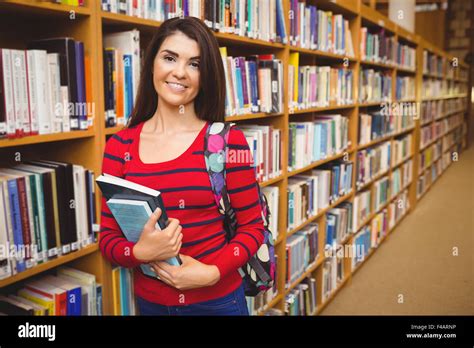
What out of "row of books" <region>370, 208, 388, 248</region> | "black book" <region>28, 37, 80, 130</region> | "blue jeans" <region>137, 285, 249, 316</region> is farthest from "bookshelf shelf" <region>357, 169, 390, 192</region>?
"black book" <region>28, 37, 80, 130</region>

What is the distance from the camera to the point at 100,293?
1.47m

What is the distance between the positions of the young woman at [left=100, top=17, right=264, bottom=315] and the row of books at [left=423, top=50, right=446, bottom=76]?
206 inches

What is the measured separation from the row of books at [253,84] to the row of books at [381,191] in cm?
217

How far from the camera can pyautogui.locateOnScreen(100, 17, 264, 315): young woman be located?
125 cm

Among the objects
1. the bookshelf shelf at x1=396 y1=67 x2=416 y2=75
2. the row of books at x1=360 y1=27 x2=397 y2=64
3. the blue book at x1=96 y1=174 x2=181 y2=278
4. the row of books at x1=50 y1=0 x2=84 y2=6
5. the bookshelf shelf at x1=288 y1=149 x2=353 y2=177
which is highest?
the row of books at x1=360 y1=27 x2=397 y2=64

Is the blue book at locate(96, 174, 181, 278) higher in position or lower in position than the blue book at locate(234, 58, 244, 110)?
lower

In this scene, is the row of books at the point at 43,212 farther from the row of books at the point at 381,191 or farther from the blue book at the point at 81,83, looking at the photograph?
the row of books at the point at 381,191

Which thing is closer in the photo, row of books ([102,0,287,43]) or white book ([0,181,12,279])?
white book ([0,181,12,279])

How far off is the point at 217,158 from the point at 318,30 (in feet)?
6.10

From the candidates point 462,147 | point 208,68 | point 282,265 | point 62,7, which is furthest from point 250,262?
point 462,147

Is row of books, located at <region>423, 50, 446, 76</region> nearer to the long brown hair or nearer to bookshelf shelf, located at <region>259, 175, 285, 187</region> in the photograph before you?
bookshelf shelf, located at <region>259, 175, 285, 187</region>

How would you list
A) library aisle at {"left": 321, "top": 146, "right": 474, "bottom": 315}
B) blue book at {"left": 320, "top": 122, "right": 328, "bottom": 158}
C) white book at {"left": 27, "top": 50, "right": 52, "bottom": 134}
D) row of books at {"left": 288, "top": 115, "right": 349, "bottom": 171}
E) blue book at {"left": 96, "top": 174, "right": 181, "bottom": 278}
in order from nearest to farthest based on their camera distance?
blue book at {"left": 96, "top": 174, "right": 181, "bottom": 278}, white book at {"left": 27, "top": 50, "right": 52, "bottom": 134}, row of books at {"left": 288, "top": 115, "right": 349, "bottom": 171}, blue book at {"left": 320, "top": 122, "right": 328, "bottom": 158}, library aisle at {"left": 321, "top": 146, "right": 474, "bottom": 315}
